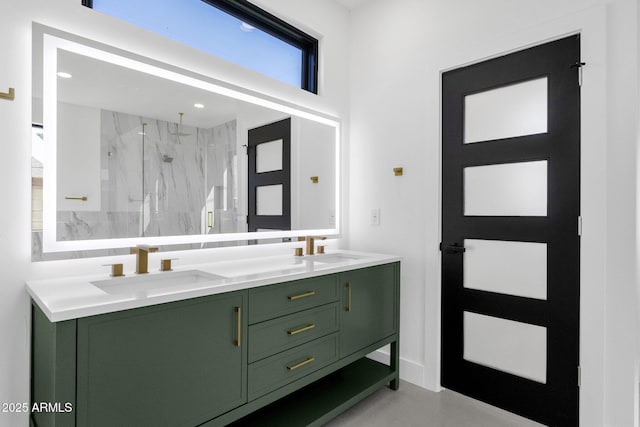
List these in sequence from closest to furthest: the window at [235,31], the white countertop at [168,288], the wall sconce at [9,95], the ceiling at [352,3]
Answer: the white countertop at [168,288] → the wall sconce at [9,95] → the window at [235,31] → the ceiling at [352,3]

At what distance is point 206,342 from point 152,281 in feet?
1.64

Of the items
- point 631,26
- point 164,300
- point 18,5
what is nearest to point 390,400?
point 164,300

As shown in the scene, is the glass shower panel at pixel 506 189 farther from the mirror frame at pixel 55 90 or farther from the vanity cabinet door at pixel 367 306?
the mirror frame at pixel 55 90

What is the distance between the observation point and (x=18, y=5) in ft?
4.74

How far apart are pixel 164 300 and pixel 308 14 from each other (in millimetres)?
2362

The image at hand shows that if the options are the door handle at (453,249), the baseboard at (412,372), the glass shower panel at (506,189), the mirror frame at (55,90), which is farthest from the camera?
the baseboard at (412,372)

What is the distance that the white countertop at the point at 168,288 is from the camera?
1141mm

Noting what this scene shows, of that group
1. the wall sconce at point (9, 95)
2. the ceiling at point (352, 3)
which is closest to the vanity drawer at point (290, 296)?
the wall sconce at point (9, 95)

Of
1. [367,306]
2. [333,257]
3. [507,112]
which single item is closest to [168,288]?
[367,306]

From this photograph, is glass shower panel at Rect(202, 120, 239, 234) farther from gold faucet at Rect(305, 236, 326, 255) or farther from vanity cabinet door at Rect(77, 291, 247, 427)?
vanity cabinet door at Rect(77, 291, 247, 427)

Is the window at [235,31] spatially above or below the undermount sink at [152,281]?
above

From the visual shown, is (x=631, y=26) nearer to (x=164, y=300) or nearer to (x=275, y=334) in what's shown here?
(x=275, y=334)

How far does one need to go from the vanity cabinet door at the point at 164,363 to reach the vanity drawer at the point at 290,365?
3.0 inches

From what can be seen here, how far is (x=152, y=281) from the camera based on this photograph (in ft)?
5.60
